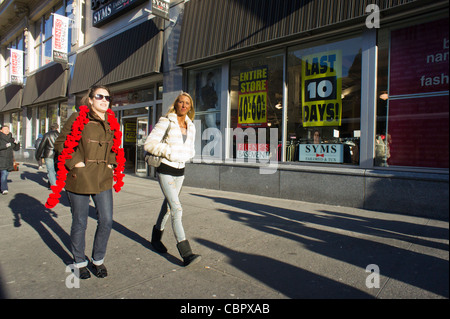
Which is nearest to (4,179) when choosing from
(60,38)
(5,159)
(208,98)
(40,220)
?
(5,159)

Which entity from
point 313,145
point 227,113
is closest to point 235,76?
point 227,113

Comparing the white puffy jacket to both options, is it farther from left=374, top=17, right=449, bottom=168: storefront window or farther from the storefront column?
left=374, top=17, right=449, bottom=168: storefront window

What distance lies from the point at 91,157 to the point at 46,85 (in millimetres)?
15505

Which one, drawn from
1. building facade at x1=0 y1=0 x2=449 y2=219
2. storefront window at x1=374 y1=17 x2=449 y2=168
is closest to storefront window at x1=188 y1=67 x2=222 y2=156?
building facade at x1=0 y1=0 x2=449 y2=219

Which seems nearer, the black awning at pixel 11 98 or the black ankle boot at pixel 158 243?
the black ankle boot at pixel 158 243

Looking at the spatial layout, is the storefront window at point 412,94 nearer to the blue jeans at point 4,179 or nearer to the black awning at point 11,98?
the blue jeans at point 4,179

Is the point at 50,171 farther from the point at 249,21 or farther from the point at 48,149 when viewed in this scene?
the point at 249,21

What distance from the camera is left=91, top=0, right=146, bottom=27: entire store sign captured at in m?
10.4

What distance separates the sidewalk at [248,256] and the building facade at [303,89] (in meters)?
0.83

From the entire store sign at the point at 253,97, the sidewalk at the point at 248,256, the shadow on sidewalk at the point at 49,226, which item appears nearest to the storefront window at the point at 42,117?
the shadow on sidewalk at the point at 49,226

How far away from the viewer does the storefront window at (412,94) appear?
4.92 meters

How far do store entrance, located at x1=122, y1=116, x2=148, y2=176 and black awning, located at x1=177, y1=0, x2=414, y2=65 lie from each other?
3521 millimetres

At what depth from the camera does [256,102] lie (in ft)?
24.7
